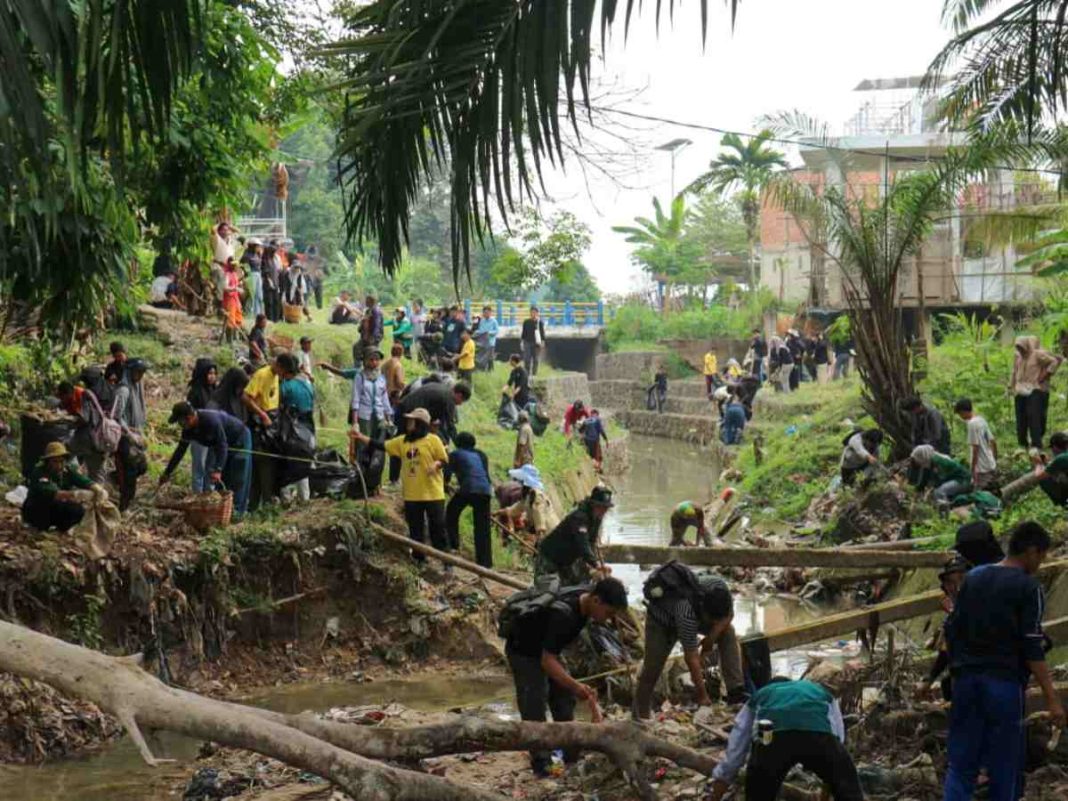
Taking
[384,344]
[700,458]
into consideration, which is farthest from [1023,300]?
[384,344]

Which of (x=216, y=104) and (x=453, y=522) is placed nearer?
(x=216, y=104)

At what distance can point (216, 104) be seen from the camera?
41.5ft

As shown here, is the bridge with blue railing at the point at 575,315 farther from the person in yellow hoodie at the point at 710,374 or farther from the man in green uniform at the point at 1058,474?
the man in green uniform at the point at 1058,474

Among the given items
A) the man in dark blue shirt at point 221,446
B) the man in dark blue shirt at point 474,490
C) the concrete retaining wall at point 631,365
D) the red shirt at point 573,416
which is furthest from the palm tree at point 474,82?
the concrete retaining wall at point 631,365

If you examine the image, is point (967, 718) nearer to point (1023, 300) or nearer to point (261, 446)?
point (261, 446)

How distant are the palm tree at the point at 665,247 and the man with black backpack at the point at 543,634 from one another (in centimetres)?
5134

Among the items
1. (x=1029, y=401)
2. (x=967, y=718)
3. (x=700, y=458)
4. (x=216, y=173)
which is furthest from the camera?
(x=700, y=458)

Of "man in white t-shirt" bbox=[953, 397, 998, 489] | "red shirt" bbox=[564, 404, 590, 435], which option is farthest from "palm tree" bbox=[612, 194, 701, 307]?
"man in white t-shirt" bbox=[953, 397, 998, 489]

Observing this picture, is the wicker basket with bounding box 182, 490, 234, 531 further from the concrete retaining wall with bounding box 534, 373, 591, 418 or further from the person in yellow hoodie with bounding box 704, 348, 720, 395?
the person in yellow hoodie with bounding box 704, 348, 720, 395

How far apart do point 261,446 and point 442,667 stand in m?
2.85

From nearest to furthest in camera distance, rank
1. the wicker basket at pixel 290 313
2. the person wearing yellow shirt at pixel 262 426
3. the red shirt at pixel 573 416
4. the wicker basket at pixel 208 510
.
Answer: the wicker basket at pixel 208 510 → the person wearing yellow shirt at pixel 262 426 → the wicker basket at pixel 290 313 → the red shirt at pixel 573 416

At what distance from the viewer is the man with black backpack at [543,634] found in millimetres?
8500

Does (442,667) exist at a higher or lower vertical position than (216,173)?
lower

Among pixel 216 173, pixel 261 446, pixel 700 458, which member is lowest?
pixel 700 458
